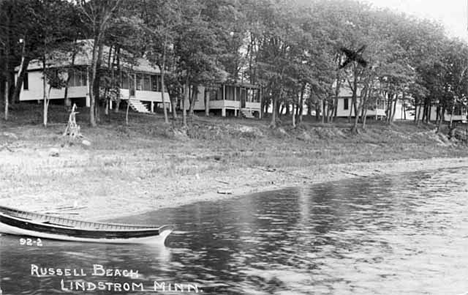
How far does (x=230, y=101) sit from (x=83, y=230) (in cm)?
5450

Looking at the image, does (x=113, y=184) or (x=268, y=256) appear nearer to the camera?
(x=268, y=256)

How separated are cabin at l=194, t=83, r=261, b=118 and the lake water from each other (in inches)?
1753

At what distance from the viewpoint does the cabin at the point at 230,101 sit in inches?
2685

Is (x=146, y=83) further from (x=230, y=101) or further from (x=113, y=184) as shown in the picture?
(x=113, y=184)

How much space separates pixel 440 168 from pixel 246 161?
69.4ft

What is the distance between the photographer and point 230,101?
A: 68688 millimetres

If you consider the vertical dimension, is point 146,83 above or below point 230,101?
above

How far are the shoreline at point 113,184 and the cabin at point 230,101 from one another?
96.6 feet

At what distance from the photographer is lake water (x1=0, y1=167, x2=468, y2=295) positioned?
12258 mm

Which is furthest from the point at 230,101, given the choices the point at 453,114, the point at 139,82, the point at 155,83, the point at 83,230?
the point at 83,230

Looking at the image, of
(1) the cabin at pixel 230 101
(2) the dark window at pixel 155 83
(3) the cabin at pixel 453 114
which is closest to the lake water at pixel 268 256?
(2) the dark window at pixel 155 83

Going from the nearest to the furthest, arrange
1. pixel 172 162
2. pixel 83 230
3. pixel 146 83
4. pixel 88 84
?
pixel 83 230 → pixel 172 162 → pixel 88 84 → pixel 146 83

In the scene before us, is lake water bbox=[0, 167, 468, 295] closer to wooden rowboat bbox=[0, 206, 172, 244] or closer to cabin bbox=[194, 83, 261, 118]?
wooden rowboat bbox=[0, 206, 172, 244]

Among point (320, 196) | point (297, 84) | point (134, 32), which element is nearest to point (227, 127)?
point (297, 84)
